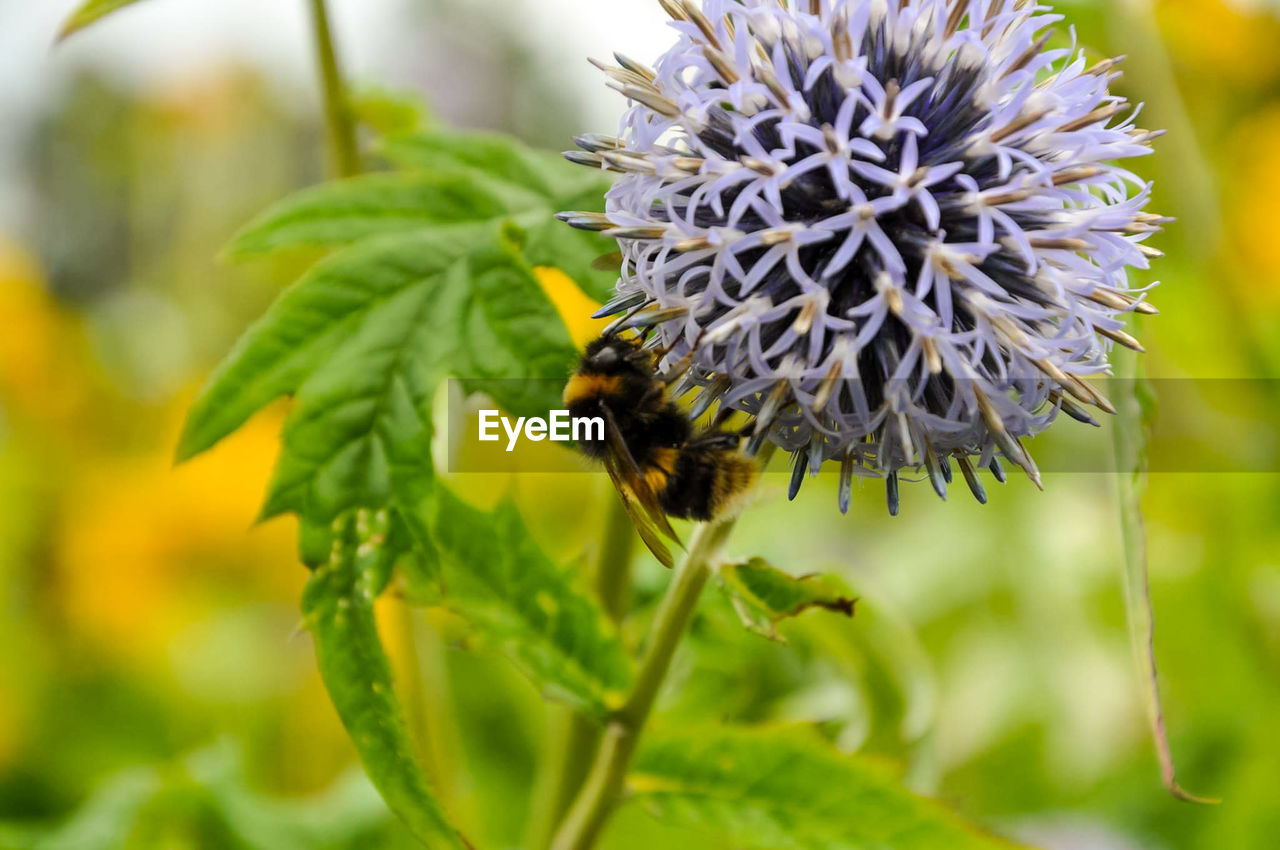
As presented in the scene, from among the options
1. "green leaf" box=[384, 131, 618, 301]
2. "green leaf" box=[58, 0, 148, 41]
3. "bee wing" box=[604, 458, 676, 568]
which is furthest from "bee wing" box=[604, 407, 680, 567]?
"green leaf" box=[58, 0, 148, 41]

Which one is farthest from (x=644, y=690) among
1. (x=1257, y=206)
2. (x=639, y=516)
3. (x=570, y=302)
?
(x=1257, y=206)

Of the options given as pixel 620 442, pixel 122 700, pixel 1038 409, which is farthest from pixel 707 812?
pixel 122 700

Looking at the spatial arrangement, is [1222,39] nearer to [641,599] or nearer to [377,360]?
[641,599]

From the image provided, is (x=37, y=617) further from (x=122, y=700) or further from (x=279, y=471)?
(x=279, y=471)

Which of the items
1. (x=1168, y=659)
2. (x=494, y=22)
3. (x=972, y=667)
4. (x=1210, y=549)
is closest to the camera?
(x=1210, y=549)

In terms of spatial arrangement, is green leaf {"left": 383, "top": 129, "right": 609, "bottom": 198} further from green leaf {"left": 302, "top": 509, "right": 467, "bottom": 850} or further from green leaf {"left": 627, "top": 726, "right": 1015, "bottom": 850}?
green leaf {"left": 627, "top": 726, "right": 1015, "bottom": 850}

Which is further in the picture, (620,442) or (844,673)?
(844,673)

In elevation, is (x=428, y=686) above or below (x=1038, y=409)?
below
